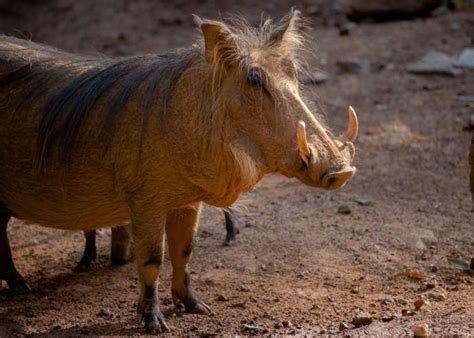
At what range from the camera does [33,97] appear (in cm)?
480

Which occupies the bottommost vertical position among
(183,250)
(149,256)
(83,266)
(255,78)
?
(83,266)

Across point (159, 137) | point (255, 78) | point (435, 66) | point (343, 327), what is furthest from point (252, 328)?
point (435, 66)

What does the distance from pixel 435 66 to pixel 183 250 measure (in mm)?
4927

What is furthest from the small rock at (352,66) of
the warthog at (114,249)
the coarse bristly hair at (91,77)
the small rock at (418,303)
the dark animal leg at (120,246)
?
the small rock at (418,303)

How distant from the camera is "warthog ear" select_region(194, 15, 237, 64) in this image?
13.9 feet

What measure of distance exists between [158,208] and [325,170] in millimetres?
828

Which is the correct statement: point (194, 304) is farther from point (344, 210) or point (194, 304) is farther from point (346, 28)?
point (346, 28)

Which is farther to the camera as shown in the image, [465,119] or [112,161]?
[465,119]

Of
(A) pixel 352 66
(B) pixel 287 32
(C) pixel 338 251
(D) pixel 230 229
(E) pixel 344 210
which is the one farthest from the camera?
(A) pixel 352 66

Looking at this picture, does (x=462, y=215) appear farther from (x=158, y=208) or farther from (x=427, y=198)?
(x=158, y=208)

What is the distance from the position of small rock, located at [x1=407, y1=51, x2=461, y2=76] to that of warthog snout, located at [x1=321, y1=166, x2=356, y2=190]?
520 cm

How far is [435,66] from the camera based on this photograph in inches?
358

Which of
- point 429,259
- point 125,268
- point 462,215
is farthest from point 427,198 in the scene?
point 125,268

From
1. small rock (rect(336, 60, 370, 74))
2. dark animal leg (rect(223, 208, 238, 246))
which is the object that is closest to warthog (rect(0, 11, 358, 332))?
dark animal leg (rect(223, 208, 238, 246))
